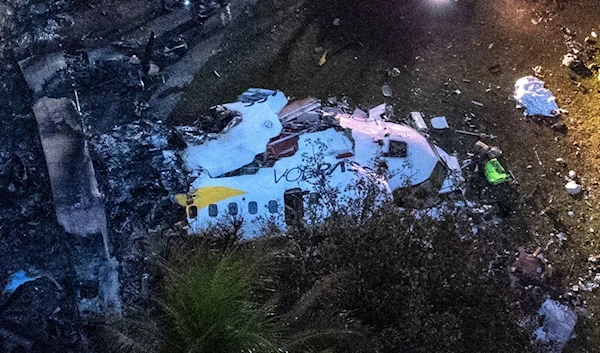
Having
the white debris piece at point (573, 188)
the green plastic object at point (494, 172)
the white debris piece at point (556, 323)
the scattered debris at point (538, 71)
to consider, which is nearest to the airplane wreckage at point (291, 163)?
the green plastic object at point (494, 172)

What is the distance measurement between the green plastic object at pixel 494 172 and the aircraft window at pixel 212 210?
250 centimetres

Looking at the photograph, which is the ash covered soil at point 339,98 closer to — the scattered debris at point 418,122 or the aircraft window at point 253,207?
the scattered debris at point 418,122

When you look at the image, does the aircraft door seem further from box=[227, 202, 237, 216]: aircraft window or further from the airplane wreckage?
box=[227, 202, 237, 216]: aircraft window

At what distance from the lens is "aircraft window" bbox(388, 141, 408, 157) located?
5.82 meters

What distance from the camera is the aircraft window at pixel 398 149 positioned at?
582 cm

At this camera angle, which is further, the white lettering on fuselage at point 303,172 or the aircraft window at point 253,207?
the white lettering on fuselage at point 303,172

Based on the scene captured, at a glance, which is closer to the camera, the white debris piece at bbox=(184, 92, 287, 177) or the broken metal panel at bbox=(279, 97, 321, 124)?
the white debris piece at bbox=(184, 92, 287, 177)

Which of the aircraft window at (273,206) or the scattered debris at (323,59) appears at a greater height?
the scattered debris at (323,59)

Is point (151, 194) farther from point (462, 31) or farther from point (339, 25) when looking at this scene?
point (462, 31)

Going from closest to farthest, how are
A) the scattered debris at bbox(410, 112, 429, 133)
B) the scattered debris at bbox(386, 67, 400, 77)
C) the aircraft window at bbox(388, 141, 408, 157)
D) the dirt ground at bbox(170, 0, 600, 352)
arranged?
the aircraft window at bbox(388, 141, 408, 157), the dirt ground at bbox(170, 0, 600, 352), the scattered debris at bbox(410, 112, 429, 133), the scattered debris at bbox(386, 67, 400, 77)

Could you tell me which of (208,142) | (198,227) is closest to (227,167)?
(208,142)

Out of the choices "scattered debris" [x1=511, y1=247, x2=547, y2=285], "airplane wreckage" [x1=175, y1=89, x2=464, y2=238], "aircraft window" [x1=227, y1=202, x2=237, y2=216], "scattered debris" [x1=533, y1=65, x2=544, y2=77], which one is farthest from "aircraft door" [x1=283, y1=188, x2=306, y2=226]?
"scattered debris" [x1=533, y1=65, x2=544, y2=77]

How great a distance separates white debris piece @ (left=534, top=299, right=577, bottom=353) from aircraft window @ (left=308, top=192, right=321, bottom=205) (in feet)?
6.77

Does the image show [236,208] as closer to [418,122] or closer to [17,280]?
[17,280]
